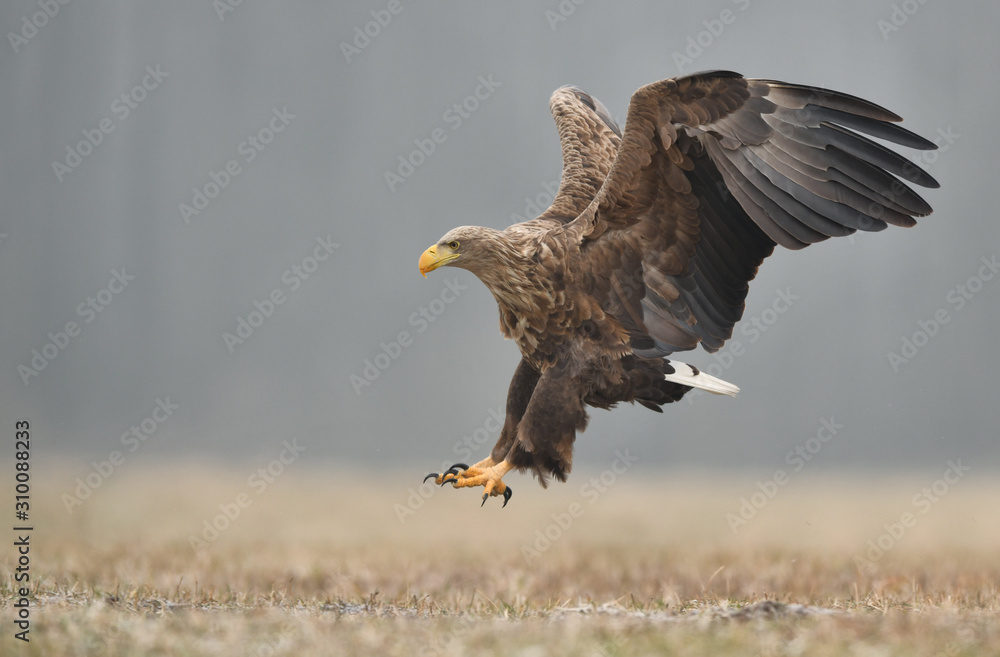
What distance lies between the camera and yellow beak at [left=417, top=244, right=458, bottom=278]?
552 centimetres

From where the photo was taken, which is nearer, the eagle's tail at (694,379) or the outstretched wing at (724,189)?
the outstretched wing at (724,189)

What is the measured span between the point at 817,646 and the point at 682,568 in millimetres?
3361

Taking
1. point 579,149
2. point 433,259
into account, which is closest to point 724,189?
point 433,259

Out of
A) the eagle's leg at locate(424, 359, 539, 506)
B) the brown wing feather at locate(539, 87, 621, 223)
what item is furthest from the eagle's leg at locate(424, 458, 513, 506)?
the brown wing feather at locate(539, 87, 621, 223)

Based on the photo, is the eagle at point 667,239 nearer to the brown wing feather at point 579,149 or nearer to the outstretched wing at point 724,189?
the outstretched wing at point 724,189

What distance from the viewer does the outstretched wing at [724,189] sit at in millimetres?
5078

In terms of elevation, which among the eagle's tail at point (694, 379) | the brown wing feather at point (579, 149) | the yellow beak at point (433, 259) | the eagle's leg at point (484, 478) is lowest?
the eagle's leg at point (484, 478)

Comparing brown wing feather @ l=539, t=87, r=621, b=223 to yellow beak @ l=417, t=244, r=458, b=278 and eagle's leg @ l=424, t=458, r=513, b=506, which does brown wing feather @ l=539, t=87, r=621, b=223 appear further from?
eagle's leg @ l=424, t=458, r=513, b=506

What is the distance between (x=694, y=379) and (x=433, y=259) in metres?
1.73

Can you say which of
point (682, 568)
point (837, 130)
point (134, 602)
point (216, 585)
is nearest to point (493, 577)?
point (682, 568)

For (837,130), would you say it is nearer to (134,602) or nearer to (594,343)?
(594,343)

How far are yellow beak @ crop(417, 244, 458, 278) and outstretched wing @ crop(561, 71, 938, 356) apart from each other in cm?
75

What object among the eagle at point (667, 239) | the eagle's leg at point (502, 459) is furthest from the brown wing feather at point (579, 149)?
the eagle's leg at point (502, 459)

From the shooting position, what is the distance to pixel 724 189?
5.43 m
